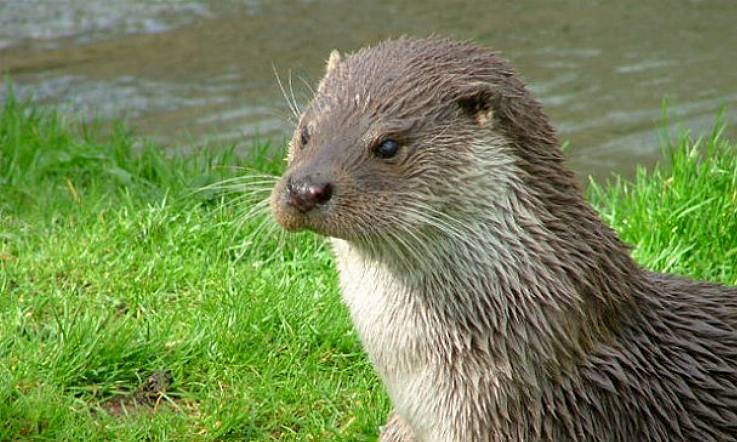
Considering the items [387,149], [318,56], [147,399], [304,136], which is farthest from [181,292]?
[318,56]

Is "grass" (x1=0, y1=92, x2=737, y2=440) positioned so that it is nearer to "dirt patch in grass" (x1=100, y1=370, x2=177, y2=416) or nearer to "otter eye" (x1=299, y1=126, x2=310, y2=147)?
"dirt patch in grass" (x1=100, y1=370, x2=177, y2=416)

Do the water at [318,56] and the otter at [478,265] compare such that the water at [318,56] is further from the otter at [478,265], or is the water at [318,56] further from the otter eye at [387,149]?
the otter eye at [387,149]

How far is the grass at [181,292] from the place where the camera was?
11.6 ft

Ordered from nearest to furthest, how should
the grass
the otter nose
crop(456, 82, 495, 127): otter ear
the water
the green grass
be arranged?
the otter nose < crop(456, 82, 495, 127): otter ear < the grass < the green grass < the water

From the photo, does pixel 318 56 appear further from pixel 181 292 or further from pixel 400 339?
pixel 400 339

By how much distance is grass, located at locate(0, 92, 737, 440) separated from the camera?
3.55 m

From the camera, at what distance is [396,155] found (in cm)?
281

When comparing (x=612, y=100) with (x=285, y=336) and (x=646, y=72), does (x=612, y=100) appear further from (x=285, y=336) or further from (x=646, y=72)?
(x=285, y=336)

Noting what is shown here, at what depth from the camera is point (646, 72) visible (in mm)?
6344

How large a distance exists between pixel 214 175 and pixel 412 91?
2.03 metres

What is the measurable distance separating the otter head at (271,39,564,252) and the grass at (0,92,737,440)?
0.49 m

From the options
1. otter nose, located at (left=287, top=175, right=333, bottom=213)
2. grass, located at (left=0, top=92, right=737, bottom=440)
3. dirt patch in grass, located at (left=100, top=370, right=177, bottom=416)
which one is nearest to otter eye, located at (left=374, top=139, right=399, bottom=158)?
otter nose, located at (left=287, top=175, right=333, bottom=213)

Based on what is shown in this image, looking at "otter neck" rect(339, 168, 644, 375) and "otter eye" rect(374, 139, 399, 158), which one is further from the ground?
"otter eye" rect(374, 139, 399, 158)

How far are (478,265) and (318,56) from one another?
3.97 meters
